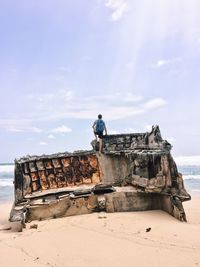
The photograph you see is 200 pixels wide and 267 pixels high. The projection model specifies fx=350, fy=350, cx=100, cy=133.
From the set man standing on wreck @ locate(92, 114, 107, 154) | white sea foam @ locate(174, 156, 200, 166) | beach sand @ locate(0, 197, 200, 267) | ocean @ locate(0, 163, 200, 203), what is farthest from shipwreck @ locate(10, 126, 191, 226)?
white sea foam @ locate(174, 156, 200, 166)

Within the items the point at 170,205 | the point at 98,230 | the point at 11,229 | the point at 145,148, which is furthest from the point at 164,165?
the point at 11,229

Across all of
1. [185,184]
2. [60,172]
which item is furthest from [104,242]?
[185,184]

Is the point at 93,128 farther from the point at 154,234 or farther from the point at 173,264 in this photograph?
the point at 173,264

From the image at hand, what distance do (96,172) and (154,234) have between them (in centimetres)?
509

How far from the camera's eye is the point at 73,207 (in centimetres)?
831

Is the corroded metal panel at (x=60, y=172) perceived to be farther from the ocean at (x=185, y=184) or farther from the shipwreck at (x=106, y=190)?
the ocean at (x=185, y=184)

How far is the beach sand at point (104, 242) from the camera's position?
506 centimetres

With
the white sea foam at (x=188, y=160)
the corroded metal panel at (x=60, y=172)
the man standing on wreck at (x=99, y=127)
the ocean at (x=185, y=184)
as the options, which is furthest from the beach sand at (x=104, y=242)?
the white sea foam at (x=188, y=160)

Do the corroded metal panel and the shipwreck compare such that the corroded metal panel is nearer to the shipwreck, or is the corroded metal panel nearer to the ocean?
the shipwreck

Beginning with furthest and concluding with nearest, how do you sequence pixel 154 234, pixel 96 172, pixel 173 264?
pixel 96 172 < pixel 154 234 < pixel 173 264

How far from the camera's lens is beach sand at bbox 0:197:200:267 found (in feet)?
16.6

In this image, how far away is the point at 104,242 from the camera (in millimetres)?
6031

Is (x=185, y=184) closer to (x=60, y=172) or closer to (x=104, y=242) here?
(x=60, y=172)

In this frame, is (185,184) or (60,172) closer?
(60,172)
